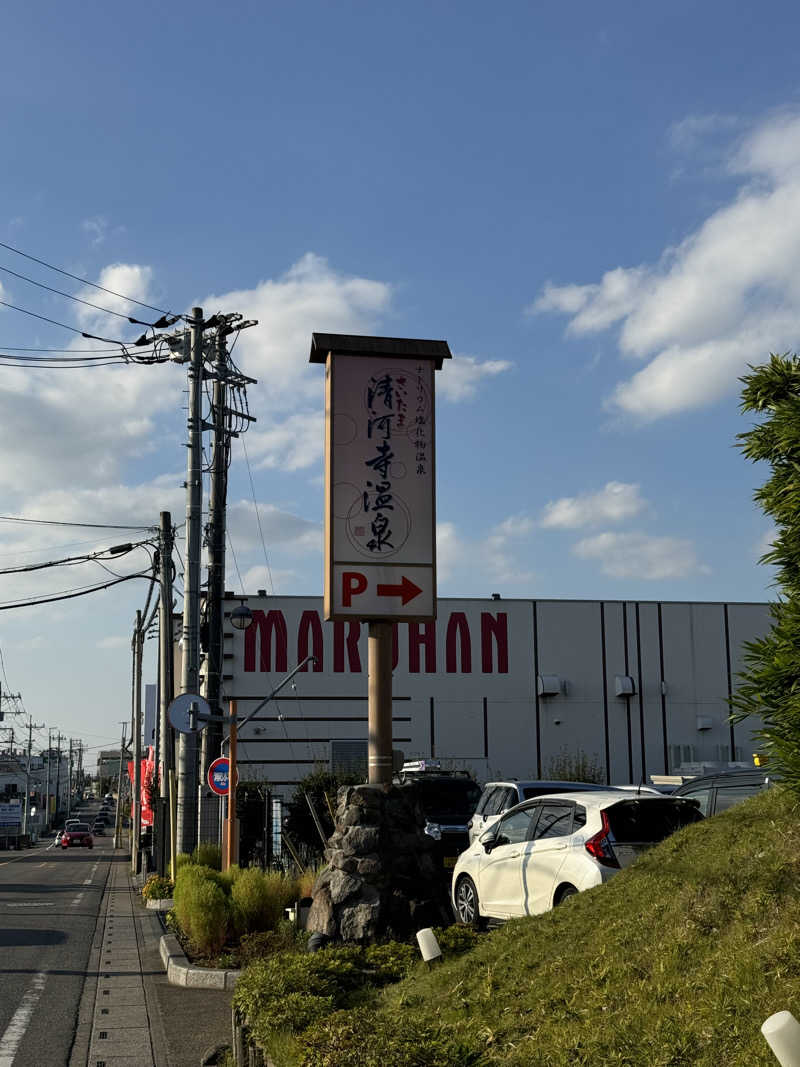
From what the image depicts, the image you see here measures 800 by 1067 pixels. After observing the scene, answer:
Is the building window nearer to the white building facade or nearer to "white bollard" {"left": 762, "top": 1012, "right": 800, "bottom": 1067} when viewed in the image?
the white building facade

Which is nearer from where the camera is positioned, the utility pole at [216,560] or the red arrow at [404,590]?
the red arrow at [404,590]

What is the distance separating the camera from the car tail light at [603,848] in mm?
11516

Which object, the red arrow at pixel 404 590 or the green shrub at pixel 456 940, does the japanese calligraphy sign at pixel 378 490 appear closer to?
the red arrow at pixel 404 590

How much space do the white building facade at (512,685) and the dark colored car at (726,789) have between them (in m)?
26.6

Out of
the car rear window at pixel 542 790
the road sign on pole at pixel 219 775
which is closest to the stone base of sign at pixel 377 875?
the car rear window at pixel 542 790

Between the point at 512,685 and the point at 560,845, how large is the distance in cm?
3133

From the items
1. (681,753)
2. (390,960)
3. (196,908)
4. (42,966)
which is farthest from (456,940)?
(681,753)

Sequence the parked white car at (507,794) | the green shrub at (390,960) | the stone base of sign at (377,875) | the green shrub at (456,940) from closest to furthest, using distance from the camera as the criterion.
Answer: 1. the green shrub at (390,960)
2. the green shrub at (456,940)
3. the stone base of sign at (377,875)
4. the parked white car at (507,794)

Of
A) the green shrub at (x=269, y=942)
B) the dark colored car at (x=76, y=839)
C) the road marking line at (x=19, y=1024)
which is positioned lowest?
the dark colored car at (x=76, y=839)

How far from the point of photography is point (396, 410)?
12.4 metres

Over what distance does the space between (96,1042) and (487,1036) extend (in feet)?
16.7

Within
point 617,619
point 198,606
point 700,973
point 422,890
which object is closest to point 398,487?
point 422,890

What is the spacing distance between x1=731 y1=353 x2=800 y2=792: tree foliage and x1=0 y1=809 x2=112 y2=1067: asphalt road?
6171 mm

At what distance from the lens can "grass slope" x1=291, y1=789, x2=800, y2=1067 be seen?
4.98 metres
